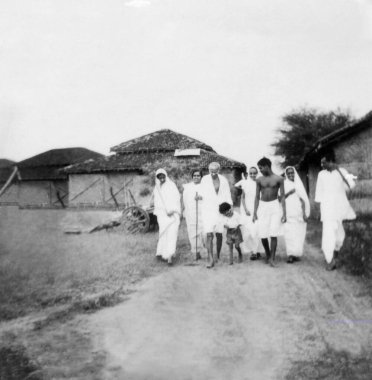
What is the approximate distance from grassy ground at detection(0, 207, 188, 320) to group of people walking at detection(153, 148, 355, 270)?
98cm

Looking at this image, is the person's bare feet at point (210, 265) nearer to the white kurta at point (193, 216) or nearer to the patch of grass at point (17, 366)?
the white kurta at point (193, 216)

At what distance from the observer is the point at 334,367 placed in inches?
173

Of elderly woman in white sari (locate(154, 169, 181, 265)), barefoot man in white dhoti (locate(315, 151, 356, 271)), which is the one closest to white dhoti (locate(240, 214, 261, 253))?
elderly woman in white sari (locate(154, 169, 181, 265))

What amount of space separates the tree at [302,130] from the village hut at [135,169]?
11741 mm

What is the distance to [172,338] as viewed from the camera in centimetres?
522

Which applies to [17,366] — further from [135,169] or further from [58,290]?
[135,169]

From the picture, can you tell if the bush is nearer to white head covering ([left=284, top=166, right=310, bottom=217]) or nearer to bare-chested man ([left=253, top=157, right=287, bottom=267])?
white head covering ([left=284, top=166, right=310, bottom=217])

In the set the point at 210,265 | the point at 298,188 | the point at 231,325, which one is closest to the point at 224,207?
the point at 210,265

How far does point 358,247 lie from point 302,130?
2840cm

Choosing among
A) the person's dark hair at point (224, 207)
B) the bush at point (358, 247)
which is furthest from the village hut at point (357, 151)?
the person's dark hair at point (224, 207)

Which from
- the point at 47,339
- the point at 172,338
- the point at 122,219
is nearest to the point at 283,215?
the point at 172,338

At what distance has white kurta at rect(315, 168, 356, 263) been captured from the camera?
27.2 feet

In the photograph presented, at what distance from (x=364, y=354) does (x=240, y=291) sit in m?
2.45

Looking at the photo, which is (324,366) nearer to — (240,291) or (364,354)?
(364,354)
